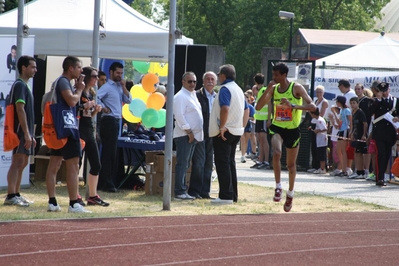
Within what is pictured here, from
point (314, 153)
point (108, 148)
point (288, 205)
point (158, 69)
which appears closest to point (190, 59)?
point (108, 148)

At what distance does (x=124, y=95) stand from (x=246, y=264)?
7168 millimetres

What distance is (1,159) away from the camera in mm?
14078

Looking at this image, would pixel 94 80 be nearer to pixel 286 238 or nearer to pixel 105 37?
pixel 105 37

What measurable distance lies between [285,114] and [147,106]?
3.97 meters

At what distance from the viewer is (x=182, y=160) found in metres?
13.8

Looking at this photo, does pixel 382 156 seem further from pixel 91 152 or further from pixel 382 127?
pixel 91 152

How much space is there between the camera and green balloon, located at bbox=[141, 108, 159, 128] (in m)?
15.4

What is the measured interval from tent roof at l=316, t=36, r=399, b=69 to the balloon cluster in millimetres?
10418

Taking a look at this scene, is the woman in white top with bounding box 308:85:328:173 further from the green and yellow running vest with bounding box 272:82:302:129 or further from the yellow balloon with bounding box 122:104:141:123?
the green and yellow running vest with bounding box 272:82:302:129

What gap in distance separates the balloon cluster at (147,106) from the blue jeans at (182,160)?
1699mm

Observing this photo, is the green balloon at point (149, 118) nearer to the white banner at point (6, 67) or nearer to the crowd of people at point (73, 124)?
the crowd of people at point (73, 124)

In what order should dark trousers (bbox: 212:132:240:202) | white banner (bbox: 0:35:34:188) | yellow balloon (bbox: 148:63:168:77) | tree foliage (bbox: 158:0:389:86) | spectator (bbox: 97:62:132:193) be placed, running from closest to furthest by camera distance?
dark trousers (bbox: 212:132:240:202)
white banner (bbox: 0:35:34:188)
spectator (bbox: 97:62:132:193)
yellow balloon (bbox: 148:63:168:77)
tree foliage (bbox: 158:0:389:86)

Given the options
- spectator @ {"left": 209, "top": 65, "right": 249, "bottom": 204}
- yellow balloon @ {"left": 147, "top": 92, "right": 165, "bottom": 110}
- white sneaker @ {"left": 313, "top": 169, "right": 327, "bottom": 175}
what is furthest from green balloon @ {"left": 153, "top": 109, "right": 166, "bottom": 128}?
white sneaker @ {"left": 313, "top": 169, "right": 327, "bottom": 175}

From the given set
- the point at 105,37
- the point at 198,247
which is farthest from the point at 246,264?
the point at 105,37
